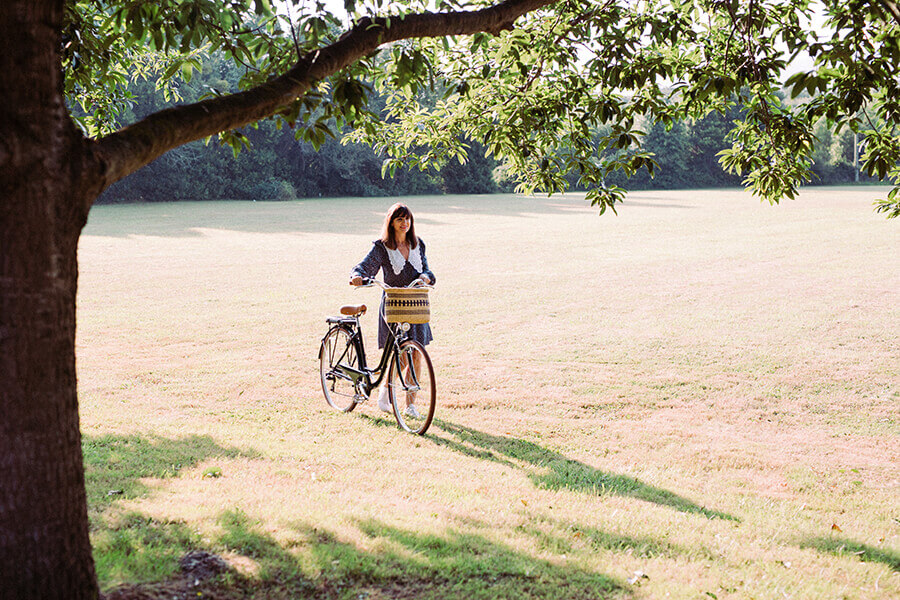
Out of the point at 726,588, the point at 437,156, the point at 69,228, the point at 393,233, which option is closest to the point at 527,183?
the point at 437,156

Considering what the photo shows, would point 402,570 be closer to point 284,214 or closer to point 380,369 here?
point 380,369

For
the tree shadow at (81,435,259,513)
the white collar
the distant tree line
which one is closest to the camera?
the tree shadow at (81,435,259,513)

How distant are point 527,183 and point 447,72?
147cm

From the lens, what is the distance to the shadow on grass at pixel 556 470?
5590 millimetres

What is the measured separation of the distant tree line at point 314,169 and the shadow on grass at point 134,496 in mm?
39835

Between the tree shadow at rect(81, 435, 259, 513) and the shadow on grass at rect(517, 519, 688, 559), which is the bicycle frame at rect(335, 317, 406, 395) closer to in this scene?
the tree shadow at rect(81, 435, 259, 513)

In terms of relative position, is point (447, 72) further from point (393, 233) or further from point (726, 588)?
point (726, 588)

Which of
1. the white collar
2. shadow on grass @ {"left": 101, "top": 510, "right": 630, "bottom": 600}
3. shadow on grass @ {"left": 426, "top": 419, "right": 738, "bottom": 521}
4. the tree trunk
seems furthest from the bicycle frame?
the tree trunk

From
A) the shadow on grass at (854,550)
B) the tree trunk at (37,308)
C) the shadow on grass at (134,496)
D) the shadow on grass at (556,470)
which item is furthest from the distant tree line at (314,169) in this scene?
the tree trunk at (37,308)

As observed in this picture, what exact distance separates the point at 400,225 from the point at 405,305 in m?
0.82

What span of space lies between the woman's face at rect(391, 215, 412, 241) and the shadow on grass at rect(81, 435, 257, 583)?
240 centimetres

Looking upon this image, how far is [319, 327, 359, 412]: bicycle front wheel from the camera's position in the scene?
24.6 ft

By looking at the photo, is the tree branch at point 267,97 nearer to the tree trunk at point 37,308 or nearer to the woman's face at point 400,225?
the tree trunk at point 37,308

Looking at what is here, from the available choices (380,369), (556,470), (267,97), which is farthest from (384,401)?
(267,97)
